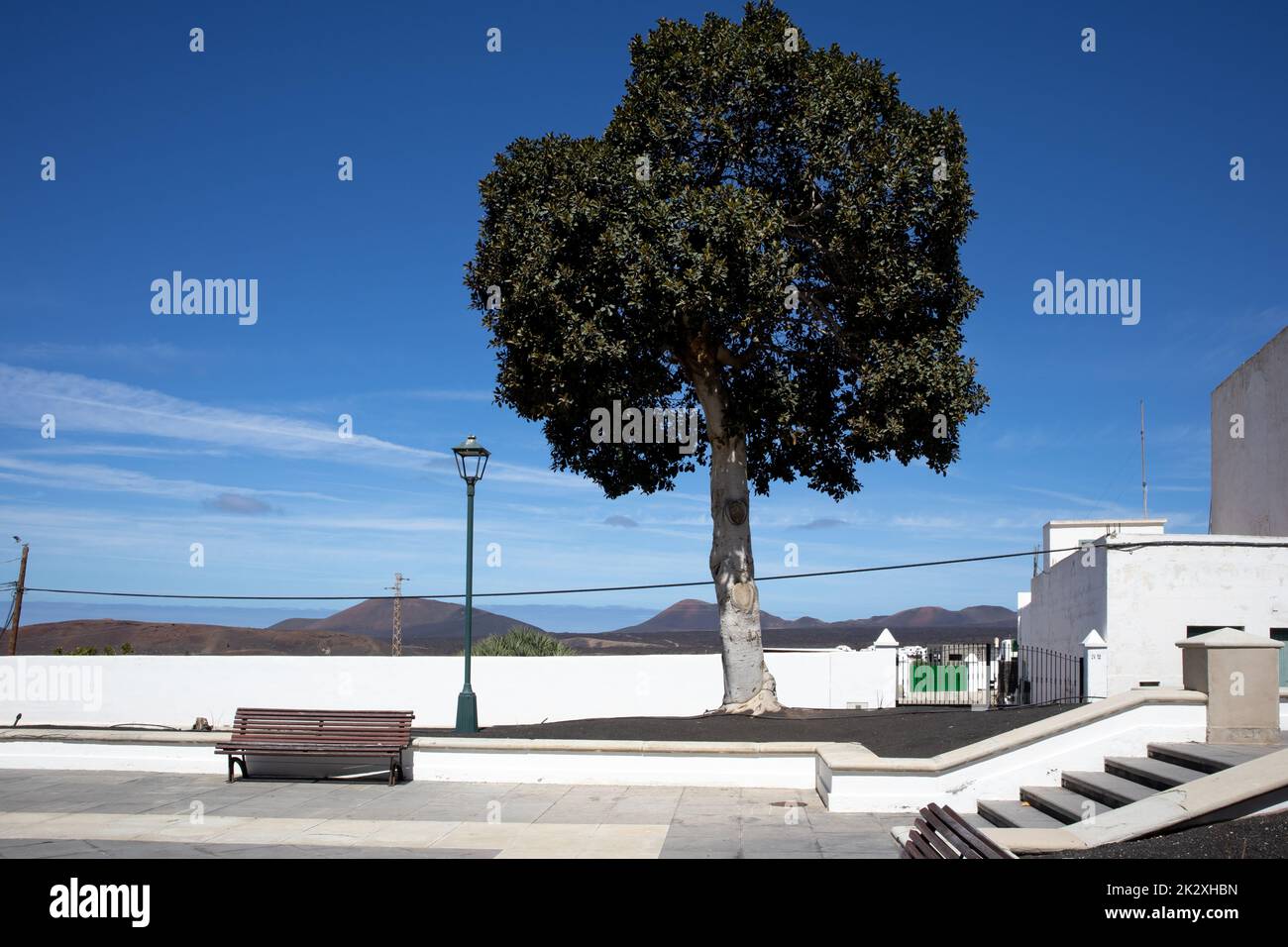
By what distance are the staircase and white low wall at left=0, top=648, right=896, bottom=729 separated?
57.5 ft

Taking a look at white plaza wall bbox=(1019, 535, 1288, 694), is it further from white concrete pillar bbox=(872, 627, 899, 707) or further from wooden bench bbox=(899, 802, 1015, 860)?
wooden bench bbox=(899, 802, 1015, 860)

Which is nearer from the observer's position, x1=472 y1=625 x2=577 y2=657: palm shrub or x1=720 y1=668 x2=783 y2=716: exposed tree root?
x1=720 y1=668 x2=783 y2=716: exposed tree root

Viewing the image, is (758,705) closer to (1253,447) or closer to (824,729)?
(824,729)

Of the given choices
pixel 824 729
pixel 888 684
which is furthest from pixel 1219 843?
pixel 888 684

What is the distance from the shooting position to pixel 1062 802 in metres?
9.70

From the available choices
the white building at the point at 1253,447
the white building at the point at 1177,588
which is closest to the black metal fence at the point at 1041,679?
the white building at the point at 1177,588

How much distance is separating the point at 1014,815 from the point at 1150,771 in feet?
4.18

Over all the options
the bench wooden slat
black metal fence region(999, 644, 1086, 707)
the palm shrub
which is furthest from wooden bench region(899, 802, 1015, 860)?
the palm shrub

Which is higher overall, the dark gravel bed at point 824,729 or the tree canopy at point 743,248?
the tree canopy at point 743,248

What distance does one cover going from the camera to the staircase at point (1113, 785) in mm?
9203

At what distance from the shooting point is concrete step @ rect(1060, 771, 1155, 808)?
9102 mm

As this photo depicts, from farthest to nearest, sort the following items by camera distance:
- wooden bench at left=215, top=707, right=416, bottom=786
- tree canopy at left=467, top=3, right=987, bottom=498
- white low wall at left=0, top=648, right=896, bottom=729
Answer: white low wall at left=0, top=648, right=896, bottom=729 < tree canopy at left=467, top=3, right=987, bottom=498 < wooden bench at left=215, top=707, right=416, bottom=786

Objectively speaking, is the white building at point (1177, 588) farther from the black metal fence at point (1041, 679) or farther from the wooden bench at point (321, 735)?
the wooden bench at point (321, 735)
